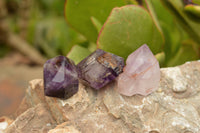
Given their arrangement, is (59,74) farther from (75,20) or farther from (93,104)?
(75,20)

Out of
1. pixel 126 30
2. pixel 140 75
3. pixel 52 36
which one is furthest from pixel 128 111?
pixel 52 36

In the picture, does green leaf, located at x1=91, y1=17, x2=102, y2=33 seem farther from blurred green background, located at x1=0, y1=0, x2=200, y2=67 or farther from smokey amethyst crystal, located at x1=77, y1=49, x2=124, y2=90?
smokey amethyst crystal, located at x1=77, y1=49, x2=124, y2=90

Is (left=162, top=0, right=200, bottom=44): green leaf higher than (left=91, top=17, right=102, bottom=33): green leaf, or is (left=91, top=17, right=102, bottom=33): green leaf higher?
(left=91, top=17, right=102, bottom=33): green leaf

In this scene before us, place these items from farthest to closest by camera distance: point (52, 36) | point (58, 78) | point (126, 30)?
point (52, 36) < point (126, 30) < point (58, 78)

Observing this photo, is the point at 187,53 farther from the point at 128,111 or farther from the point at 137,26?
the point at 128,111

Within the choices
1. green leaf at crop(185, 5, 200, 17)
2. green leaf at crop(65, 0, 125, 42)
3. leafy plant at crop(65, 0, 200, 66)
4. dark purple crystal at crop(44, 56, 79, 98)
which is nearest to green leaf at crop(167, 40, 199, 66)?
leafy plant at crop(65, 0, 200, 66)

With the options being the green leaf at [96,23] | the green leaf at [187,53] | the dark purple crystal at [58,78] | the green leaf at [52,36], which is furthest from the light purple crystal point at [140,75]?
the green leaf at [52,36]

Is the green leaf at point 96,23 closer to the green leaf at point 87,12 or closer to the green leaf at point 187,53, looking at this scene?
the green leaf at point 87,12
